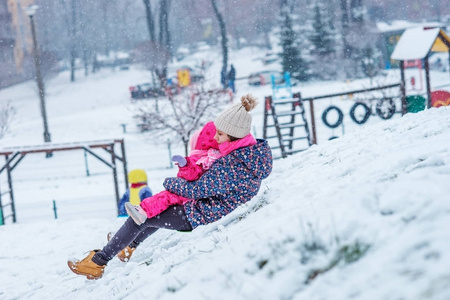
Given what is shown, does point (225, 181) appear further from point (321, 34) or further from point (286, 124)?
point (321, 34)

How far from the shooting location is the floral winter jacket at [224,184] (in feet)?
13.6

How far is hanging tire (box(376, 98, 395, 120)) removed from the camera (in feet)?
59.1

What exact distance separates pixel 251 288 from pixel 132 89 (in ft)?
121

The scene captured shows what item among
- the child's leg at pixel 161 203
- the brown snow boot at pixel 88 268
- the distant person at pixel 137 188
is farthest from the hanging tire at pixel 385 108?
the brown snow boot at pixel 88 268

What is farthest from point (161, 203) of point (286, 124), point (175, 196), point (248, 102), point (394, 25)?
point (394, 25)

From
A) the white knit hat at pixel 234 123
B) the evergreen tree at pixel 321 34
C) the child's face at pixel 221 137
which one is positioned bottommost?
the child's face at pixel 221 137

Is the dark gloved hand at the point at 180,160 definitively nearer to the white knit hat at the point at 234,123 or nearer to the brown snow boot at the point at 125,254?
the white knit hat at the point at 234,123

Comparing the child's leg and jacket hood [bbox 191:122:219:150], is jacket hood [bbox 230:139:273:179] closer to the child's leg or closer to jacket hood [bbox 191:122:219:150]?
jacket hood [bbox 191:122:219:150]

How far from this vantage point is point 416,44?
19.3 metres

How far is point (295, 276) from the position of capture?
260cm

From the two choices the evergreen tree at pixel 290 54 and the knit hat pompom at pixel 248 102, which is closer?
the knit hat pompom at pixel 248 102

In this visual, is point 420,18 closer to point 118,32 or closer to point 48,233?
point 118,32

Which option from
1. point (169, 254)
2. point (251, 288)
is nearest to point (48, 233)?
point (169, 254)

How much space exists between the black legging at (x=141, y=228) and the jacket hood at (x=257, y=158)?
24.8 inches
